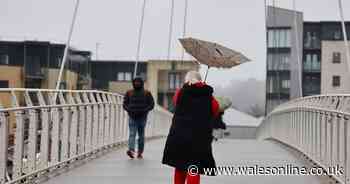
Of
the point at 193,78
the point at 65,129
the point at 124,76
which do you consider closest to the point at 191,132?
the point at 193,78

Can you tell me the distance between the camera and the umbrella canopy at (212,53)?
9.73 meters

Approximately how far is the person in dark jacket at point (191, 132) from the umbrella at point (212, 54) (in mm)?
1487

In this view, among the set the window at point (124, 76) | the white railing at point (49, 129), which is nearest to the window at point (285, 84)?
the window at point (124, 76)

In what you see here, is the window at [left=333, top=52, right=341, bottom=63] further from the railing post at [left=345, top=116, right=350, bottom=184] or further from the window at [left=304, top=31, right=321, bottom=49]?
the railing post at [left=345, top=116, right=350, bottom=184]

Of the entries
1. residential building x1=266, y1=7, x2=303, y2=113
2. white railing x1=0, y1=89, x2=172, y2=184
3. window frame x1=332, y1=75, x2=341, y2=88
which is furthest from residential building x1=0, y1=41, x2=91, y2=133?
white railing x1=0, y1=89, x2=172, y2=184

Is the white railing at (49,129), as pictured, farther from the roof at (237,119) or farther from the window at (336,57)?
the roof at (237,119)

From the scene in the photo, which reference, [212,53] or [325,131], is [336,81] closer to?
[325,131]

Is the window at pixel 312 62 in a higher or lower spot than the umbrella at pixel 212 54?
higher

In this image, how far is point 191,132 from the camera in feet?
26.9

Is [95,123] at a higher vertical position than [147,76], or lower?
lower

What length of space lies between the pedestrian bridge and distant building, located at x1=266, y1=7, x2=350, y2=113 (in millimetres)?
54322

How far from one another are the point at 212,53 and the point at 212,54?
14 millimetres

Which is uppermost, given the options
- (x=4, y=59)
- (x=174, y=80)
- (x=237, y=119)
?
(x=4, y=59)

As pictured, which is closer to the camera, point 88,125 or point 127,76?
point 88,125
